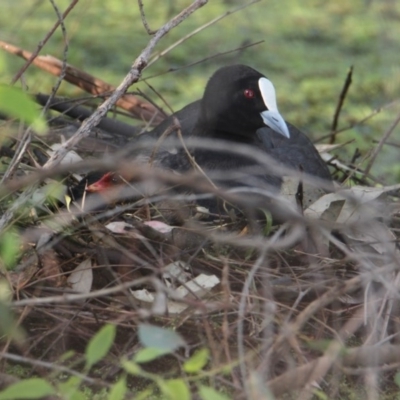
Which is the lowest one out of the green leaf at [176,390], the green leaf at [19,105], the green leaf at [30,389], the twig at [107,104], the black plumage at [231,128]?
the black plumage at [231,128]

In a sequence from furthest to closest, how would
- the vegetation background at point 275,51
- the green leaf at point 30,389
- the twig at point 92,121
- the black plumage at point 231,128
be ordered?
the vegetation background at point 275,51 → the black plumage at point 231,128 → the twig at point 92,121 → the green leaf at point 30,389

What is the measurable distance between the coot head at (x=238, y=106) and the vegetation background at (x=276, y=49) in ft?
4.18

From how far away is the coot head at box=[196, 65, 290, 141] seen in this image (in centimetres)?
234

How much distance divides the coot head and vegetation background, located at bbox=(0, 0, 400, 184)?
4.18 feet

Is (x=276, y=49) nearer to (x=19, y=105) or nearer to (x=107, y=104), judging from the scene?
(x=107, y=104)

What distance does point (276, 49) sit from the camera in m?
4.72

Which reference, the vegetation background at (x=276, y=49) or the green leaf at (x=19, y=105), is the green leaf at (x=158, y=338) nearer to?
the green leaf at (x=19, y=105)

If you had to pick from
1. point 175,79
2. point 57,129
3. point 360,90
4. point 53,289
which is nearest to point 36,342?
point 53,289

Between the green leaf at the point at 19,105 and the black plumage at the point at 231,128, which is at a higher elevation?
the green leaf at the point at 19,105

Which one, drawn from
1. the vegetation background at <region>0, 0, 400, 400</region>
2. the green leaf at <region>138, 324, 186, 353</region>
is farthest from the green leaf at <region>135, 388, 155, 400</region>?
the vegetation background at <region>0, 0, 400, 400</region>

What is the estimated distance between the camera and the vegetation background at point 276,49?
159 inches

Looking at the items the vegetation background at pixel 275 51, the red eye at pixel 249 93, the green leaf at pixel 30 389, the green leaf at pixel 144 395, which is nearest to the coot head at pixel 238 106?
the red eye at pixel 249 93

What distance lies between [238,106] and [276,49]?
8.00ft

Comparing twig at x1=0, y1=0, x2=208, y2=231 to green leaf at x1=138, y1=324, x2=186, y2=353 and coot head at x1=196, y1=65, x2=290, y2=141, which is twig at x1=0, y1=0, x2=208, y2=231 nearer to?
coot head at x1=196, y1=65, x2=290, y2=141
